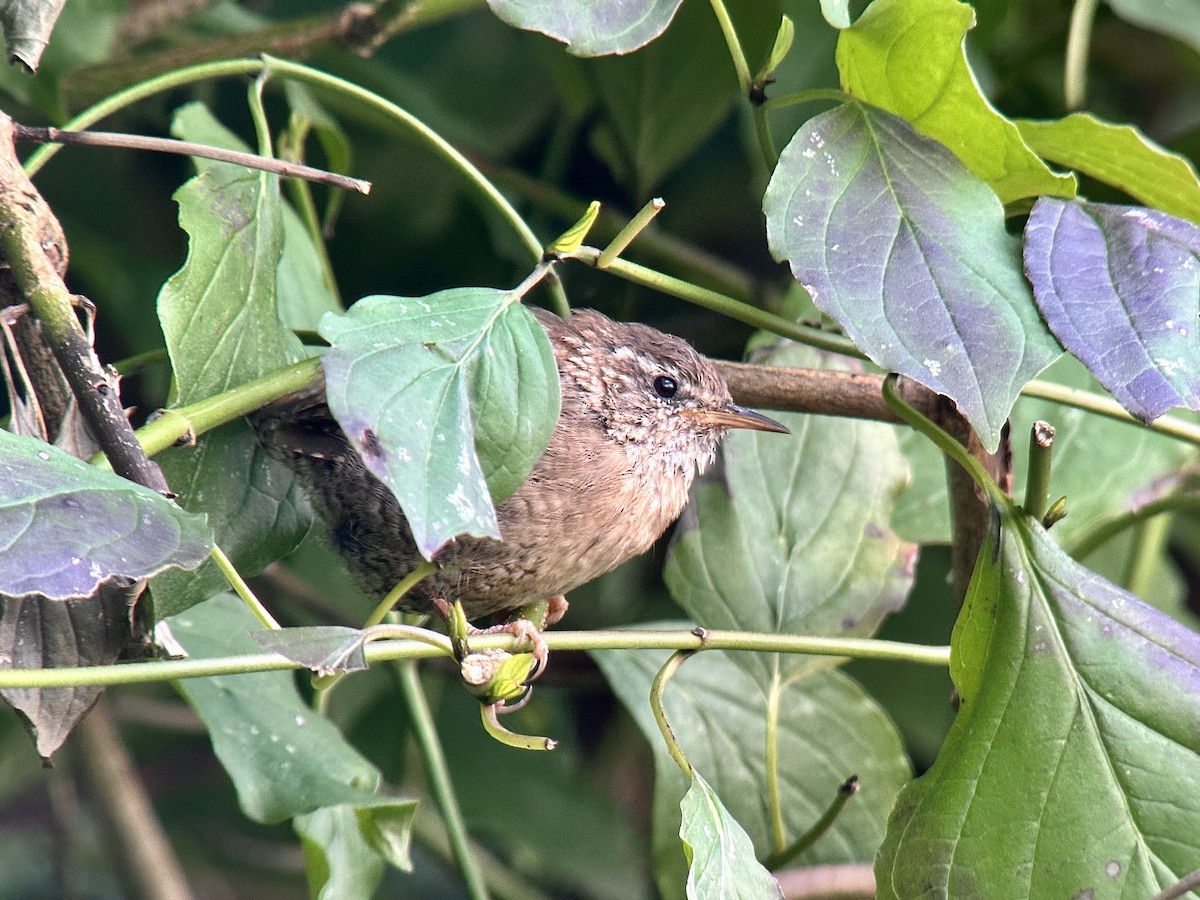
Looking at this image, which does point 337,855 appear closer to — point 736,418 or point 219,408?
point 219,408

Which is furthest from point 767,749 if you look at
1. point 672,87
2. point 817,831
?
point 672,87

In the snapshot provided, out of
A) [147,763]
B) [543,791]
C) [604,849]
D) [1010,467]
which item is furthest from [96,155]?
[1010,467]

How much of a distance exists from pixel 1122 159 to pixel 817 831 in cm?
125

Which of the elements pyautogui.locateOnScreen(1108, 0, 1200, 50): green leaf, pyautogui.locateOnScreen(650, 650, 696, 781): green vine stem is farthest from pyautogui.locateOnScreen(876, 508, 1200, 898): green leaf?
pyautogui.locateOnScreen(1108, 0, 1200, 50): green leaf

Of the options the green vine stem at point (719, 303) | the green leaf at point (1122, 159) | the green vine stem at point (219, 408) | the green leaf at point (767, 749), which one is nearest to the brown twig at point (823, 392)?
the green vine stem at point (719, 303)

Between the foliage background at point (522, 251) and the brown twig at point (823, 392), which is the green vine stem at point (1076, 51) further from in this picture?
the brown twig at point (823, 392)

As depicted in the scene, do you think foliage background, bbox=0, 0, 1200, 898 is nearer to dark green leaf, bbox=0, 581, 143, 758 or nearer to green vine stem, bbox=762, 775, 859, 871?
green vine stem, bbox=762, 775, 859, 871

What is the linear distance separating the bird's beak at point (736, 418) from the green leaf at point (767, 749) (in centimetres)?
46

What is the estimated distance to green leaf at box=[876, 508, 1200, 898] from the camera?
1.63m

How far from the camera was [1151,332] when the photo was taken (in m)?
1.71

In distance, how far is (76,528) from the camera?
4.39 feet

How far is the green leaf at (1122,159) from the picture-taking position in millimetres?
1945

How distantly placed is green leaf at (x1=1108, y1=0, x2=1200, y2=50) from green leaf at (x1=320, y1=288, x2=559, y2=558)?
1.93m

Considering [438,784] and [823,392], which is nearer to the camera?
[823,392]
